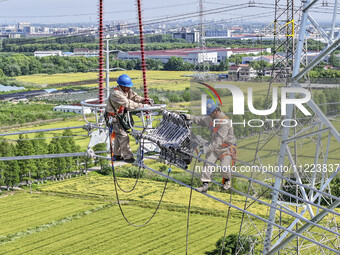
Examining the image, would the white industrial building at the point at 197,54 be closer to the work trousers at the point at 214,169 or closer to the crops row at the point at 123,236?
the crops row at the point at 123,236

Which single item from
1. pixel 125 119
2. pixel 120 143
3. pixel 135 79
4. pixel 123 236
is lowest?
pixel 123 236

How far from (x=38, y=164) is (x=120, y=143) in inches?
691

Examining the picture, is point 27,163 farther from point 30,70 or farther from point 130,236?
point 30,70

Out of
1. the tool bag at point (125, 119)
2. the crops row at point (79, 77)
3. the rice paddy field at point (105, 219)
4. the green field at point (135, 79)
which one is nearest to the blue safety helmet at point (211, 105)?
the tool bag at point (125, 119)

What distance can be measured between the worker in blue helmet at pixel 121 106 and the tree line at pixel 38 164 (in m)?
15.8

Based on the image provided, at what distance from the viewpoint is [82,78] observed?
207 ft

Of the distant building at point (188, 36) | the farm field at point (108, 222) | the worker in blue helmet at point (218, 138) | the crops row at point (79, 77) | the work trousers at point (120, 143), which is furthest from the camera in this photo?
the distant building at point (188, 36)

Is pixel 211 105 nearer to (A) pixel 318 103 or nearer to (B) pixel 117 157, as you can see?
(B) pixel 117 157

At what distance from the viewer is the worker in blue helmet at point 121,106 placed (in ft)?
25.9

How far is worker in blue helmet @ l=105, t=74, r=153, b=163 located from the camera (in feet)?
25.9

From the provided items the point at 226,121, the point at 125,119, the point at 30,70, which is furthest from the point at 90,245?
the point at 30,70

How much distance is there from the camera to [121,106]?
26.6 ft

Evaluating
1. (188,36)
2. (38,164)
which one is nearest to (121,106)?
(38,164)

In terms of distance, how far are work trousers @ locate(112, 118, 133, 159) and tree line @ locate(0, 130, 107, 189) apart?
15.8 metres
